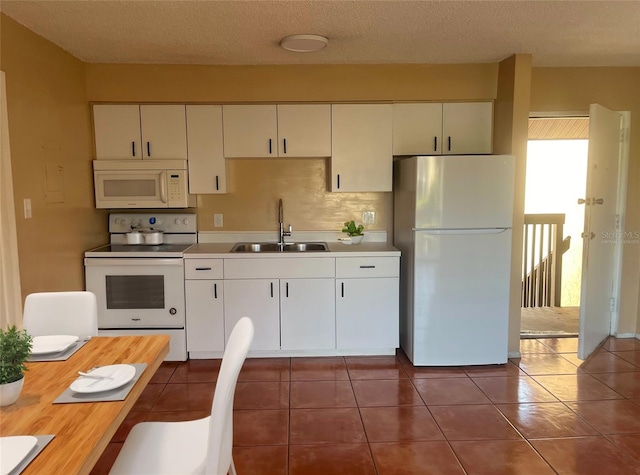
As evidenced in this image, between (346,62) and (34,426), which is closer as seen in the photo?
(34,426)

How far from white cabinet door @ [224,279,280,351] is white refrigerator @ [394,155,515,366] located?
1.05 meters

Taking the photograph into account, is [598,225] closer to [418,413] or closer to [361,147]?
[361,147]

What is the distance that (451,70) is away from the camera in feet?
12.7

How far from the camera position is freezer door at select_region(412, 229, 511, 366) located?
11.5 feet

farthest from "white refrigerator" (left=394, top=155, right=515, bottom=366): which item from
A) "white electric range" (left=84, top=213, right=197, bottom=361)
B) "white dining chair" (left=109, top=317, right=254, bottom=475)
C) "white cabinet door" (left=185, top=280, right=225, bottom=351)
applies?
"white dining chair" (left=109, top=317, right=254, bottom=475)

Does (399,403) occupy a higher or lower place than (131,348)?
lower

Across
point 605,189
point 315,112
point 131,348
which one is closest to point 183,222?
point 315,112

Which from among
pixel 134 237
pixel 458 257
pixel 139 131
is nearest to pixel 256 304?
pixel 134 237

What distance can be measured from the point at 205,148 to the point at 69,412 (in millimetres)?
2774

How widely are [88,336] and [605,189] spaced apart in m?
3.82

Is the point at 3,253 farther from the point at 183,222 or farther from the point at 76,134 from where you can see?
the point at 183,222

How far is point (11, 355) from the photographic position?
56.4 inches

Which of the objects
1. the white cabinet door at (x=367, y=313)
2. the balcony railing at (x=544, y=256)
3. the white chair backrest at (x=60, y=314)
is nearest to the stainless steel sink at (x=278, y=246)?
the white cabinet door at (x=367, y=313)

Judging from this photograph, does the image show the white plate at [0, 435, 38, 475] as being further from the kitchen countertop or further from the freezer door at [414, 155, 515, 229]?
the freezer door at [414, 155, 515, 229]
